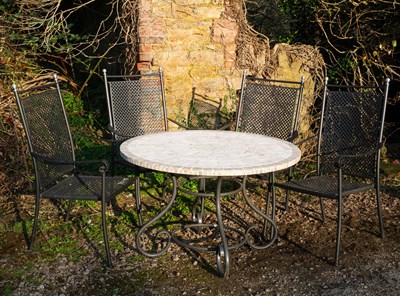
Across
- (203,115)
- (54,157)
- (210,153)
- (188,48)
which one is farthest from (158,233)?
(188,48)

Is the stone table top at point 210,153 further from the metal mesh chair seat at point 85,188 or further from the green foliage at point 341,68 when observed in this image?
the green foliage at point 341,68

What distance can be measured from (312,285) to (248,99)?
177 cm

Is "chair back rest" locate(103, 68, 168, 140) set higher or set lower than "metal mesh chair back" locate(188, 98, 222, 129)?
higher

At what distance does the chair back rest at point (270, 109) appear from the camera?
13.9 feet

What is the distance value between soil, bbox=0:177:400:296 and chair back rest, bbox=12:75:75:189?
0.55 m

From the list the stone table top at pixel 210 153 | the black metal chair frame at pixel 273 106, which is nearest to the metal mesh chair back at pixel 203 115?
the black metal chair frame at pixel 273 106

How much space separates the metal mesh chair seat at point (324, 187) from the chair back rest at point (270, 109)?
0.50 meters

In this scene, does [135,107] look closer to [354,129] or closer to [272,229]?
[272,229]

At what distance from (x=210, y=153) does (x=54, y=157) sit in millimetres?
1207

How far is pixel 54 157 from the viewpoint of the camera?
12.3ft

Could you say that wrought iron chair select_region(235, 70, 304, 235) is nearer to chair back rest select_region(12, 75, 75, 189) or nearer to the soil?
the soil

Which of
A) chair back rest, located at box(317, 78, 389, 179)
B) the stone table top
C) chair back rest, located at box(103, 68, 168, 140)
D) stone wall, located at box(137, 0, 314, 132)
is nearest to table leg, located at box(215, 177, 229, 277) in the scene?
the stone table top

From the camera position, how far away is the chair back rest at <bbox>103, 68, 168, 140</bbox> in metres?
4.49

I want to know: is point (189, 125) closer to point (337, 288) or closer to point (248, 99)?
point (248, 99)
